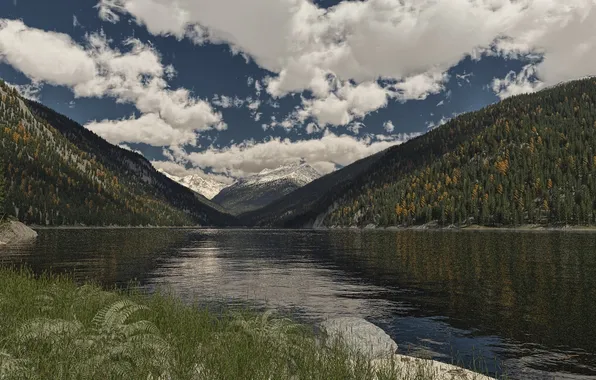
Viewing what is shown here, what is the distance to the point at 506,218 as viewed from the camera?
652 ft

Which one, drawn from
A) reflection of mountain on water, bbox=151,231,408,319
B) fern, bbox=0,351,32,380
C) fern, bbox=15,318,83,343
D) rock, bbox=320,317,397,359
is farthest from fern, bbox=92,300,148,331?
reflection of mountain on water, bbox=151,231,408,319

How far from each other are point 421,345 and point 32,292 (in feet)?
58.1

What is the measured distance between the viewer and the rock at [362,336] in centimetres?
1659

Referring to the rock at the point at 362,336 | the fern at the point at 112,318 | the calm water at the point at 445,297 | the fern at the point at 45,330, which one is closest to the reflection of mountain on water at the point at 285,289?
the calm water at the point at 445,297

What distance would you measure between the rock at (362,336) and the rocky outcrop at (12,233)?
91.5m

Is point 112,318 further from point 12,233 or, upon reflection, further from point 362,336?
point 12,233

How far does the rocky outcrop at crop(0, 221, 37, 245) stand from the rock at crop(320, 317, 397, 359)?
9145 centimetres

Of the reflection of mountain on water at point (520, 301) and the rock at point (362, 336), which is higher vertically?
the rock at point (362, 336)

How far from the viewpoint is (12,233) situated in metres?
101

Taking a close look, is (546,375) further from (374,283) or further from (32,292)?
(374,283)

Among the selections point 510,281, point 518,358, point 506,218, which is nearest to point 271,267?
point 510,281

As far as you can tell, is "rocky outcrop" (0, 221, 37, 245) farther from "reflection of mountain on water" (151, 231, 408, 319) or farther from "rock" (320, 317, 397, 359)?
"rock" (320, 317, 397, 359)

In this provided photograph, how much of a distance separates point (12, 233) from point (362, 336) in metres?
110

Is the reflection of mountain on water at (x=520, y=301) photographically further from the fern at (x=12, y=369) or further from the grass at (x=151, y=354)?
the fern at (x=12, y=369)
